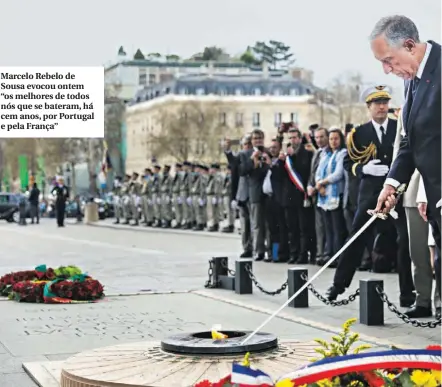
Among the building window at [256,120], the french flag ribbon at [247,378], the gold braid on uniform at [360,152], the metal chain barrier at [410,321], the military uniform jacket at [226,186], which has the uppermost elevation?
the building window at [256,120]

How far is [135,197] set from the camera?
39.5 meters

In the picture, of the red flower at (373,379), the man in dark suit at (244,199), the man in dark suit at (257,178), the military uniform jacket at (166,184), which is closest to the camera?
the red flower at (373,379)

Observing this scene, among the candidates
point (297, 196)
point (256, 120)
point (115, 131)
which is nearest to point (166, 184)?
point (297, 196)

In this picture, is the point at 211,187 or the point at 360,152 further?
the point at 211,187

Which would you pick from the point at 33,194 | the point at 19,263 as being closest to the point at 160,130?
the point at 33,194

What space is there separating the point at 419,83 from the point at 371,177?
6265 millimetres

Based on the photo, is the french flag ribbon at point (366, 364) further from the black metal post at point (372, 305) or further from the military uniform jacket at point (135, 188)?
the military uniform jacket at point (135, 188)

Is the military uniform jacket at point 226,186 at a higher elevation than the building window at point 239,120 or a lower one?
lower

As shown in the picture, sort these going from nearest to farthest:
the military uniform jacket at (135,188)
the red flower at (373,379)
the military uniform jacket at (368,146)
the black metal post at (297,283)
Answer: the red flower at (373,379) < the black metal post at (297,283) < the military uniform jacket at (368,146) < the military uniform jacket at (135,188)

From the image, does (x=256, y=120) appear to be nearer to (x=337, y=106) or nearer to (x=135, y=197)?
(x=337, y=106)

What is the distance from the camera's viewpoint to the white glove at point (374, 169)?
34.8 feet

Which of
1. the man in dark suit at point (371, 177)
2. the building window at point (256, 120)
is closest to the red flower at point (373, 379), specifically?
the man in dark suit at point (371, 177)

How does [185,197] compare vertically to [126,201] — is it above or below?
above
